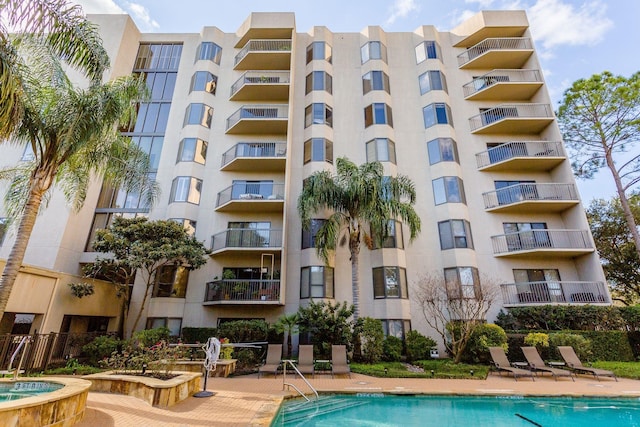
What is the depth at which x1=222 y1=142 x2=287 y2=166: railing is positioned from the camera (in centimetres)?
1962

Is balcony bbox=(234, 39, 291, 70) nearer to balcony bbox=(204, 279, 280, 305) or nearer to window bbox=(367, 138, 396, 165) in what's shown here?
window bbox=(367, 138, 396, 165)

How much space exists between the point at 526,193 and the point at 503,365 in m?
11.1

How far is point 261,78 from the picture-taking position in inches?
853

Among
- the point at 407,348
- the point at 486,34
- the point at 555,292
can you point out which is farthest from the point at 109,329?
the point at 486,34

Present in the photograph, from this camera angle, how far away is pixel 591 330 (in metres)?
14.3

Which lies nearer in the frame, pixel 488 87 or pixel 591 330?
pixel 591 330

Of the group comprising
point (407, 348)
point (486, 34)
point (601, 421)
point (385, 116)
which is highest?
point (486, 34)

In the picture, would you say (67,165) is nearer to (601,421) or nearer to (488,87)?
(601,421)

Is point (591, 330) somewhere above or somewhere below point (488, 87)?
below

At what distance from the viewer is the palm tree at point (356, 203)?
1508 cm

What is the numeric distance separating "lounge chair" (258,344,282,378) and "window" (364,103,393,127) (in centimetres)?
1519

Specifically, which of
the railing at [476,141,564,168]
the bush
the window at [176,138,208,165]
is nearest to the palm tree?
the bush

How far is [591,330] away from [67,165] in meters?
24.2

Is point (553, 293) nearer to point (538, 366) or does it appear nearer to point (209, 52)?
point (538, 366)
